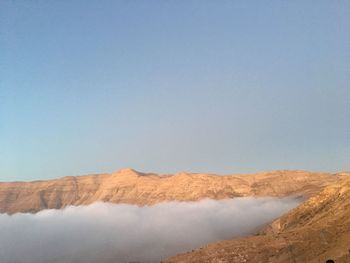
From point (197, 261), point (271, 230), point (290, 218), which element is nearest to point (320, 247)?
point (197, 261)

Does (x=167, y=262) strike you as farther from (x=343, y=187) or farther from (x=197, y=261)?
(x=343, y=187)

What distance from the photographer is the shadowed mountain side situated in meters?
116

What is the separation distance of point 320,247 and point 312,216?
151ft

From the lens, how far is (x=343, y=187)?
16150cm

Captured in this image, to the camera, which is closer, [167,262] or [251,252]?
[251,252]

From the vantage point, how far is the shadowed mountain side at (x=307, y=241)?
11581 centimetres

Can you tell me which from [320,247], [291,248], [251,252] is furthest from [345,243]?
[251,252]

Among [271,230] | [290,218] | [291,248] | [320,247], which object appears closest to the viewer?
[320,247]

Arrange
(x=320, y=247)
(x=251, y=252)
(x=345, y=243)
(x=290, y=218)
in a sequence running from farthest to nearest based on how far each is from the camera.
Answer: (x=290, y=218) → (x=251, y=252) → (x=320, y=247) → (x=345, y=243)

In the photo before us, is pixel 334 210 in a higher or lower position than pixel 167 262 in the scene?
higher

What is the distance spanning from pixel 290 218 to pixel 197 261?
49859 mm

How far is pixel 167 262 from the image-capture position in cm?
16050

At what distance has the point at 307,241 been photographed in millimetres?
127625

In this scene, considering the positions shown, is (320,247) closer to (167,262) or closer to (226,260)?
(226,260)
